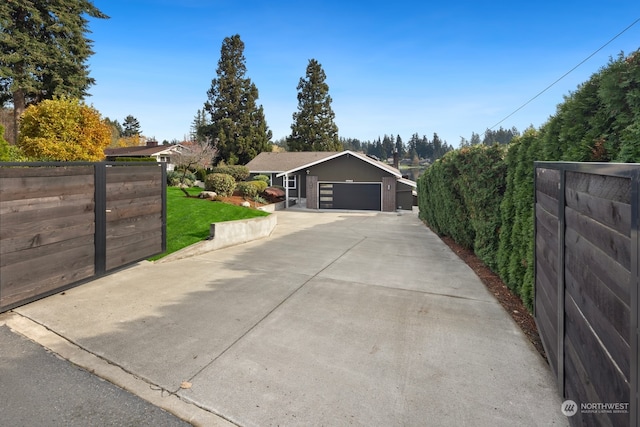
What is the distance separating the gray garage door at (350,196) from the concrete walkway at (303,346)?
692 inches

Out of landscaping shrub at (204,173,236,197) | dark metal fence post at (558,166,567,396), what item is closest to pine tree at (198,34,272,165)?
landscaping shrub at (204,173,236,197)

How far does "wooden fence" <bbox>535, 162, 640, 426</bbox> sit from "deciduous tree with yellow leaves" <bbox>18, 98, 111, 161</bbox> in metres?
23.2

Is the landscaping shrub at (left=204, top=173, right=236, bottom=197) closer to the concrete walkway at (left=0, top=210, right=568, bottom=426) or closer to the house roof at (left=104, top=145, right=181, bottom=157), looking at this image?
the concrete walkway at (left=0, top=210, right=568, bottom=426)

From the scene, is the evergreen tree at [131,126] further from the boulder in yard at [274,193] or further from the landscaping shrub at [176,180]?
the boulder in yard at [274,193]

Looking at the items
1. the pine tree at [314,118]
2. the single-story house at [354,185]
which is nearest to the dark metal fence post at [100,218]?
the single-story house at [354,185]

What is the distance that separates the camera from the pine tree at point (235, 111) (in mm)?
39094

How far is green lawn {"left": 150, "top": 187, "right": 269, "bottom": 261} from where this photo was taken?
9078 mm

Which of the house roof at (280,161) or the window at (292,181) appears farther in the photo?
the house roof at (280,161)

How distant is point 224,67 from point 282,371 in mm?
43176

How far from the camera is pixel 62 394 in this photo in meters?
2.90

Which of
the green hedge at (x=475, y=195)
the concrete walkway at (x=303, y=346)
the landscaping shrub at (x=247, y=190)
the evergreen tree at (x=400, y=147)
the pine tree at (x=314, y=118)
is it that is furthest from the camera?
the evergreen tree at (x=400, y=147)

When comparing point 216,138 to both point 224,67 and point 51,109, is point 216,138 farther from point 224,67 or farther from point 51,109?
point 51,109

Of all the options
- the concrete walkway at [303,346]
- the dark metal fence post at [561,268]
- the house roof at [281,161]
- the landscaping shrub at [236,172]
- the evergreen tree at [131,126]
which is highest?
the evergreen tree at [131,126]

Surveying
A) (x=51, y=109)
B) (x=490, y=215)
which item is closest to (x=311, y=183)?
(x=51, y=109)
